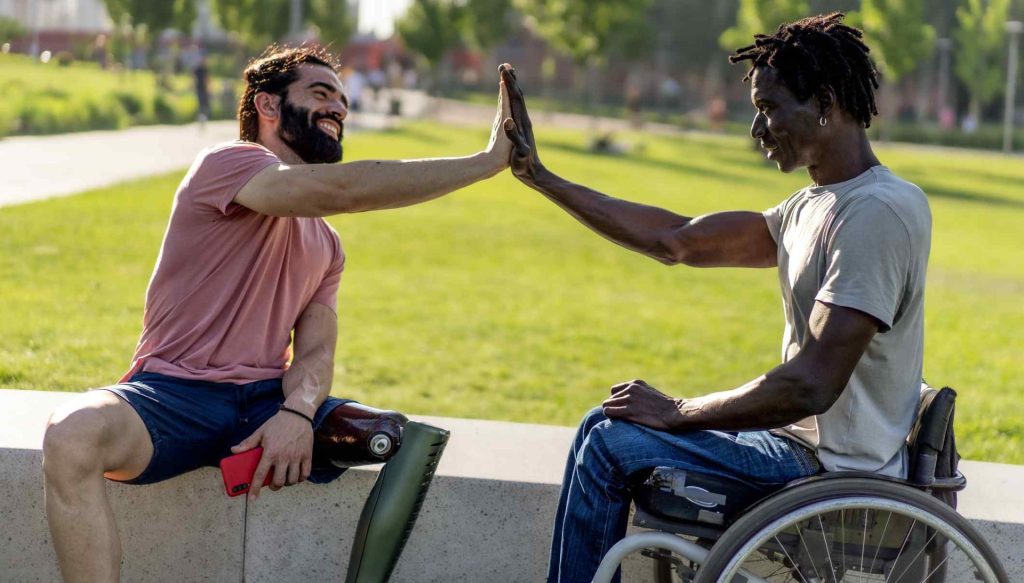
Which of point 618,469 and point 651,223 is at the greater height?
point 651,223

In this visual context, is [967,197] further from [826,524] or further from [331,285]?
[826,524]

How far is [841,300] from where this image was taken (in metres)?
2.82

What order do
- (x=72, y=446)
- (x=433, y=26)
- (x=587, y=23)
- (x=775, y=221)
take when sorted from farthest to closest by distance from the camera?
(x=433, y=26) < (x=587, y=23) < (x=775, y=221) < (x=72, y=446)

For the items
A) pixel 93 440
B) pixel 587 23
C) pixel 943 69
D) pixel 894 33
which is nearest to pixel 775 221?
pixel 93 440

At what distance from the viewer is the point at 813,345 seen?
287 centimetres

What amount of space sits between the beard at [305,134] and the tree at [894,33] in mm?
44698

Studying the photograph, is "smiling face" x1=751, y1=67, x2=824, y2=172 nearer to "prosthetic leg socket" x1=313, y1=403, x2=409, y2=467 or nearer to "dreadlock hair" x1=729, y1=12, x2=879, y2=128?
"dreadlock hair" x1=729, y1=12, x2=879, y2=128

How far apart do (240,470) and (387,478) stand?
40 cm

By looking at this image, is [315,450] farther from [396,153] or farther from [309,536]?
[396,153]

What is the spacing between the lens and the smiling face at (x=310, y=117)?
151 inches

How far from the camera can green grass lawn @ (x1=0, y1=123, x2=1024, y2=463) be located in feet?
23.9

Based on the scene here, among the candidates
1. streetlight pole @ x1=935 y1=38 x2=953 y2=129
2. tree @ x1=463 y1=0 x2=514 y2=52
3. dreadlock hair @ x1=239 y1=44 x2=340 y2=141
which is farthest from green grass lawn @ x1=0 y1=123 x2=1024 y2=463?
tree @ x1=463 y1=0 x2=514 y2=52

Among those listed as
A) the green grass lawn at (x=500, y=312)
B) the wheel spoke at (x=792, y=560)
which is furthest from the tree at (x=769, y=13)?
the wheel spoke at (x=792, y=560)

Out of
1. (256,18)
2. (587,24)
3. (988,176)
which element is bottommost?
(988,176)
